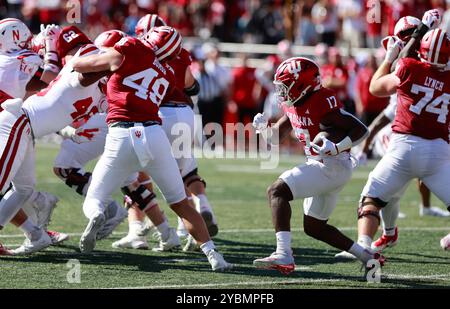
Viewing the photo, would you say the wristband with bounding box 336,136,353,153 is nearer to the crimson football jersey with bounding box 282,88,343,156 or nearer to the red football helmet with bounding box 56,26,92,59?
the crimson football jersey with bounding box 282,88,343,156

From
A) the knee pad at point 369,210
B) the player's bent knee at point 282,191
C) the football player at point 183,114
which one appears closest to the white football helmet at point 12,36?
the football player at point 183,114

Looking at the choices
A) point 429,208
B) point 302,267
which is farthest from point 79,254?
point 429,208

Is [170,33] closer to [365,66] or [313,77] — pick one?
[313,77]

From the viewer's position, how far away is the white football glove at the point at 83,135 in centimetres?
853

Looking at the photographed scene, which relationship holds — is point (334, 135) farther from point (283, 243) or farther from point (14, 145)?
point (14, 145)

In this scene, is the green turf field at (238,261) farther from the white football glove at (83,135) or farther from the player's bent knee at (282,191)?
the white football glove at (83,135)

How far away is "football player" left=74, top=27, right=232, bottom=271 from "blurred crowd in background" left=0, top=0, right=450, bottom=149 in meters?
9.39

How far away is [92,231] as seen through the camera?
23.4 feet

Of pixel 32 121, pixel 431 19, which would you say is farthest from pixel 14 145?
pixel 431 19

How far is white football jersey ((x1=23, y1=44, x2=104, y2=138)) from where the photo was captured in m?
7.73

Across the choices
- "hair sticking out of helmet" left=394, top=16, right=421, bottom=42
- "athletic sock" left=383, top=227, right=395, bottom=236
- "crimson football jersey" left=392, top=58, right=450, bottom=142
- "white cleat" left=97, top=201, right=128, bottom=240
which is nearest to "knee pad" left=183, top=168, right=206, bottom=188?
"white cleat" left=97, top=201, right=128, bottom=240

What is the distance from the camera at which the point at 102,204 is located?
7.14m

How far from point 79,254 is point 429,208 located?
483 cm

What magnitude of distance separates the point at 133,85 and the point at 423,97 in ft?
7.05
